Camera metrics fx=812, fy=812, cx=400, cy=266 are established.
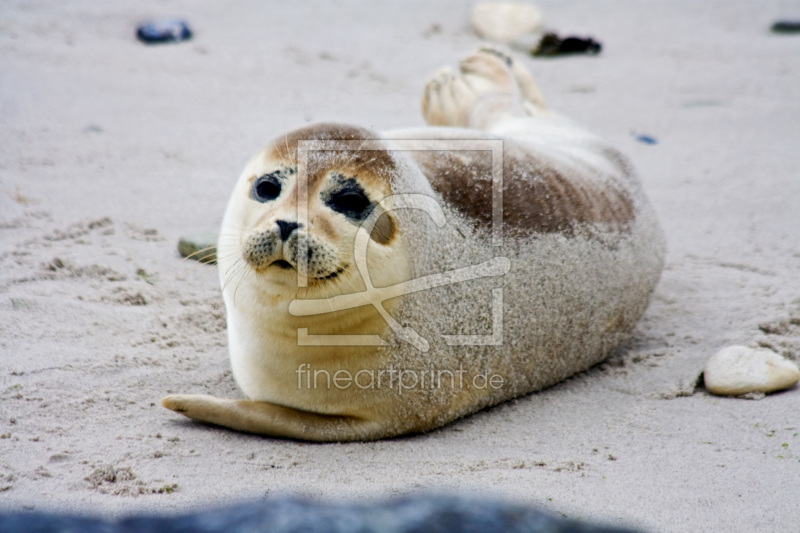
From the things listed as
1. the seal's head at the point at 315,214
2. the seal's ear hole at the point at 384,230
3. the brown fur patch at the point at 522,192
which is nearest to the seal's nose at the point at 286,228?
the seal's head at the point at 315,214

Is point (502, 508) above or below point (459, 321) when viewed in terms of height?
above

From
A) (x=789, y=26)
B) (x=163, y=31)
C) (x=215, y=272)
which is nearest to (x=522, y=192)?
(x=215, y=272)

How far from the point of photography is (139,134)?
5.78 m

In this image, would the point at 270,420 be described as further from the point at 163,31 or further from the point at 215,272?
the point at 163,31

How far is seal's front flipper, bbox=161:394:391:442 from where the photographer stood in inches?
110

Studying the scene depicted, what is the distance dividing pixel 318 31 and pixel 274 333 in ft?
19.9

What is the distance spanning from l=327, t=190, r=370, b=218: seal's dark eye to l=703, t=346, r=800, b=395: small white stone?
1.63 metres

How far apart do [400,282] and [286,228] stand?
456 mm

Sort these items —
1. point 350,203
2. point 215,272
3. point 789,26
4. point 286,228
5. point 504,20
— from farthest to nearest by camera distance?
point 789,26 → point 504,20 → point 215,272 → point 350,203 → point 286,228

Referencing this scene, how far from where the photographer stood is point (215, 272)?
165 inches

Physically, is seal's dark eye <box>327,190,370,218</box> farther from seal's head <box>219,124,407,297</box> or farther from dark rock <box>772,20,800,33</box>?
dark rock <box>772,20,800,33</box>

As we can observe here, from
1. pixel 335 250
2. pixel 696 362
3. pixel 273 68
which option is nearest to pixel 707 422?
pixel 696 362

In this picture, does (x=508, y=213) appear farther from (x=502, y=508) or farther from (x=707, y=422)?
(x=502, y=508)

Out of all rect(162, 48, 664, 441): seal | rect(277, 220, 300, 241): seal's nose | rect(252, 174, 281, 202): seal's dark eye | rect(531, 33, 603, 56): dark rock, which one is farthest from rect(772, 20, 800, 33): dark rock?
rect(277, 220, 300, 241): seal's nose
